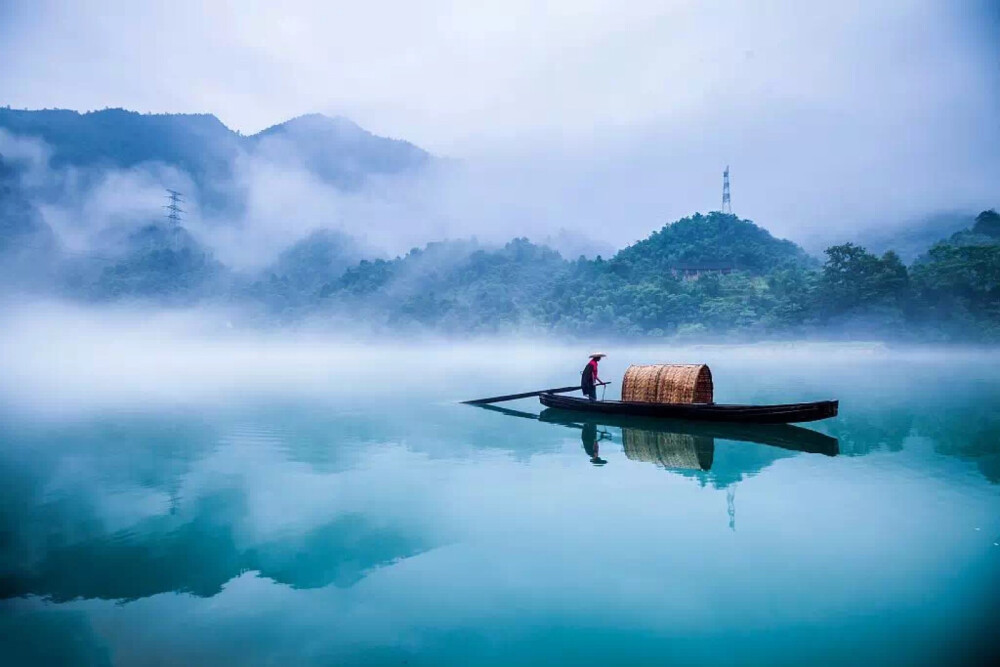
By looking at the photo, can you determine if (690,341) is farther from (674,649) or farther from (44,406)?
(674,649)

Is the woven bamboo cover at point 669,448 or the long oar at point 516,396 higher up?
the long oar at point 516,396

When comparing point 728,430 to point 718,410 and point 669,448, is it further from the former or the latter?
point 669,448

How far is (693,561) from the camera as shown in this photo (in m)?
6.25

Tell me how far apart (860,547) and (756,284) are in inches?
2715

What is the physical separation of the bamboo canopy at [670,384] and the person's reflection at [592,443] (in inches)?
47.7

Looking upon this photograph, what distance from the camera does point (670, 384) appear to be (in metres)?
14.6

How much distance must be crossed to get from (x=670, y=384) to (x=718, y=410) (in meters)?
1.54

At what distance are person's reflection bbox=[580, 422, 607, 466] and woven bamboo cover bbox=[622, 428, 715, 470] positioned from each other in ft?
1.91

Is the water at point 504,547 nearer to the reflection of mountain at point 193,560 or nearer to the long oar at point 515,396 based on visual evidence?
the reflection of mountain at point 193,560

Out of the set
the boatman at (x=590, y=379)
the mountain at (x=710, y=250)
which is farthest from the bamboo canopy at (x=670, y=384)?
the mountain at (x=710, y=250)

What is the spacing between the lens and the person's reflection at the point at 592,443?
37.3ft

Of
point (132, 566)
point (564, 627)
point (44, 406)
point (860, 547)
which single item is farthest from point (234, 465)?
point (44, 406)

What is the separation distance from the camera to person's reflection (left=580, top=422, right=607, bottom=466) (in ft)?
37.3

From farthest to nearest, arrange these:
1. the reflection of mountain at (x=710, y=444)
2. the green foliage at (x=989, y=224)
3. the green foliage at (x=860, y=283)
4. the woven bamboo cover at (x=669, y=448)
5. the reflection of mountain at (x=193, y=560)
Result: the green foliage at (x=989, y=224), the green foliage at (x=860, y=283), the woven bamboo cover at (x=669, y=448), the reflection of mountain at (x=710, y=444), the reflection of mountain at (x=193, y=560)
